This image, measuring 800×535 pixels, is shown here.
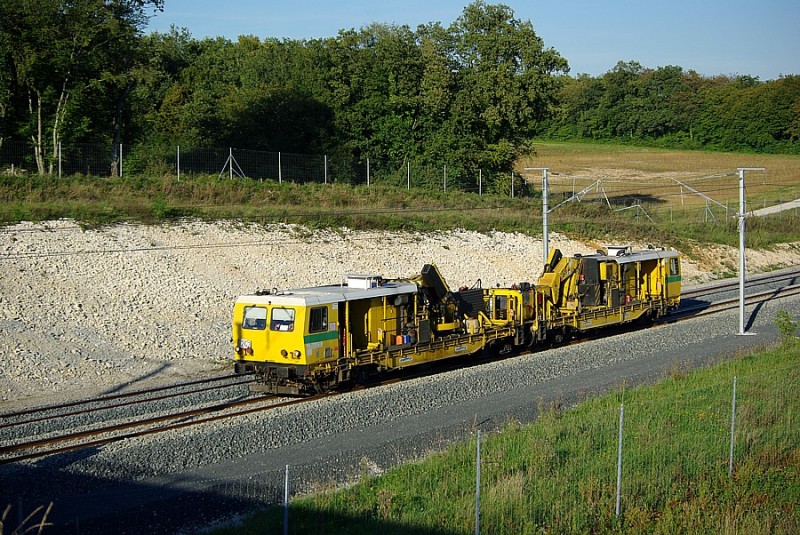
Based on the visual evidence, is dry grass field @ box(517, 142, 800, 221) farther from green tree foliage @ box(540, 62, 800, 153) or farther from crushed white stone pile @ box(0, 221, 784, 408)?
crushed white stone pile @ box(0, 221, 784, 408)

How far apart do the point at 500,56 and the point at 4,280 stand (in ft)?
135

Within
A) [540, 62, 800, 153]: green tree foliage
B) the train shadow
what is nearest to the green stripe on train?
the train shadow

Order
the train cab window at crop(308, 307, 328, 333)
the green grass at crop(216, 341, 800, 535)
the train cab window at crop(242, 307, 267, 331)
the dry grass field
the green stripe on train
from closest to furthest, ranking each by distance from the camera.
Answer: the green grass at crop(216, 341, 800, 535), the green stripe on train, the train cab window at crop(308, 307, 328, 333), the train cab window at crop(242, 307, 267, 331), the dry grass field

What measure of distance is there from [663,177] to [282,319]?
77.4 metres

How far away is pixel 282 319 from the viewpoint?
20.9 metres

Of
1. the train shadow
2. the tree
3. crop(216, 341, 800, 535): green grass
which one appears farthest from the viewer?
the tree

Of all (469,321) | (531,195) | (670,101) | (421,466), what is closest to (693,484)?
(421,466)

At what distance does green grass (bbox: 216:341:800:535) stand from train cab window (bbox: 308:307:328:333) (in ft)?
17.9

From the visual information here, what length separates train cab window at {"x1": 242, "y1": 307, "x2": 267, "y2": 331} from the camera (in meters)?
21.2

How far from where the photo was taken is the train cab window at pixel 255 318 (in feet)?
69.7

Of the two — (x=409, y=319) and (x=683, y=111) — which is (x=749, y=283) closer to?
(x=409, y=319)

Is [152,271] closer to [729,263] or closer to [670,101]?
[729,263]

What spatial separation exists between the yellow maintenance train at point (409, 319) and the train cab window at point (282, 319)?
0.02m

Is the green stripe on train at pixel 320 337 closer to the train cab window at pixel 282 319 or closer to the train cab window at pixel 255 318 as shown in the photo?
the train cab window at pixel 282 319
